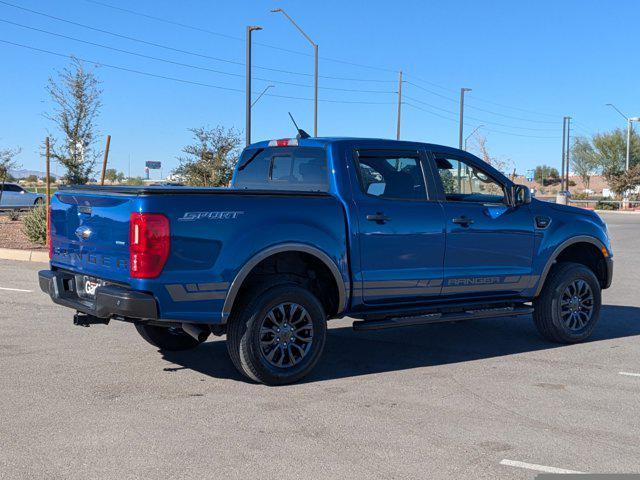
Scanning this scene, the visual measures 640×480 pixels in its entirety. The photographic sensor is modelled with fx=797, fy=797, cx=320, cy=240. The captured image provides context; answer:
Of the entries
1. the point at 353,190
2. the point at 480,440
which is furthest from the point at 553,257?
the point at 480,440

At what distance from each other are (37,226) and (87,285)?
12.4 meters

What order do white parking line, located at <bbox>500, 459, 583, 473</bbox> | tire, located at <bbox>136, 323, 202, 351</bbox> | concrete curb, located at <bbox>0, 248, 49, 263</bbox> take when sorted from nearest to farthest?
white parking line, located at <bbox>500, 459, 583, 473</bbox> → tire, located at <bbox>136, 323, 202, 351</bbox> → concrete curb, located at <bbox>0, 248, 49, 263</bbox>

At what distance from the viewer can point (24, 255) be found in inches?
623

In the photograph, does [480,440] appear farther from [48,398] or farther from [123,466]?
[48,398]

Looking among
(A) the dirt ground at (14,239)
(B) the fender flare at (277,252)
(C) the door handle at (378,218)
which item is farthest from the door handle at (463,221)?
(A) the dirt ground at (14,239)

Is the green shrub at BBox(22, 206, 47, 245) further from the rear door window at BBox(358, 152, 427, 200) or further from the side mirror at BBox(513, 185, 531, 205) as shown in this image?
the side mirror at BBox(513, 185, 531, 205)

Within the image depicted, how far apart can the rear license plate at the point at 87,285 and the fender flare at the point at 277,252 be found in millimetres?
997

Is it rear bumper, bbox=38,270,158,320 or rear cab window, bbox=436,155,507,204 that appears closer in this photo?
rear bumper, bbox=38,270,158,320

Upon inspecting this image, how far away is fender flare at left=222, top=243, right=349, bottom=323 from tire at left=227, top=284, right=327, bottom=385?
20cm

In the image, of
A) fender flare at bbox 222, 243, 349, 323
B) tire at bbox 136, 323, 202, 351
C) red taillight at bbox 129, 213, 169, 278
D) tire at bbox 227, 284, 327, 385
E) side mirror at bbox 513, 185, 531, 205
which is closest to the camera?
red taillight at bbox 129, 213, 169, 278

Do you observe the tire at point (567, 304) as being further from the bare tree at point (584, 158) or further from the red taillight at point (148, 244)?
the bare tree at point (584, 158)

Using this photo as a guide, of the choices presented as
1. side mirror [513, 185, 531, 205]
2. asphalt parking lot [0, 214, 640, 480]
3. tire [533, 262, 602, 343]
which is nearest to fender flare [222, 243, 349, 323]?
asphalt parking lot [0, 214, 640, 480]

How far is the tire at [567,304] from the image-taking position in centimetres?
809

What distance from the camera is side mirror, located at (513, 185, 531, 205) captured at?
25.1 feet
